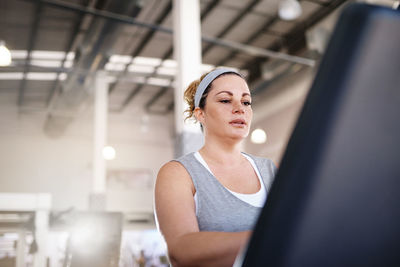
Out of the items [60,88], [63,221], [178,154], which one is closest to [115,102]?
[60,88]

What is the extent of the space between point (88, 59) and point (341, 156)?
8.50m

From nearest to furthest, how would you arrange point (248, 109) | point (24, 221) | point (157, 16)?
point (248, 109) → point (24, 221) → point (157, 16)

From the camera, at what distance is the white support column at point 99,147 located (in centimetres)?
877

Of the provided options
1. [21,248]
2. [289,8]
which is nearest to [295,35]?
[289,8]

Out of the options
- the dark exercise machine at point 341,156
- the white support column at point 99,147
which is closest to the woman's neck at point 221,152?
the dark exercise machine at point 341,156

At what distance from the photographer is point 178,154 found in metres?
4.36

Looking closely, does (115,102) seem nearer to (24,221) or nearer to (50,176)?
(50,176)

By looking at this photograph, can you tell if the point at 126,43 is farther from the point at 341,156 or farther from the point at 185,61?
the point at 341,156

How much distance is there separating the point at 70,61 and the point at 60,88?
183 cm

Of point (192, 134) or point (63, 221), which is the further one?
point (63, 221)

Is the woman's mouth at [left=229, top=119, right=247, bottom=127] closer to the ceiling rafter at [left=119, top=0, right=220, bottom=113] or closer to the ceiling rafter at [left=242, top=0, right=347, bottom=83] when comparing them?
the ceiling rafter at [left=119, top=0, right=220, bottom=113]

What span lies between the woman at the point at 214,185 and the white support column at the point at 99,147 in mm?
7706

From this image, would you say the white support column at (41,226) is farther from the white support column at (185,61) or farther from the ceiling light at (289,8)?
the ceiling light at (289,8)

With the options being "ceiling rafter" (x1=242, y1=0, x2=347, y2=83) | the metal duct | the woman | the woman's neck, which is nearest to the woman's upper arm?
the woman
